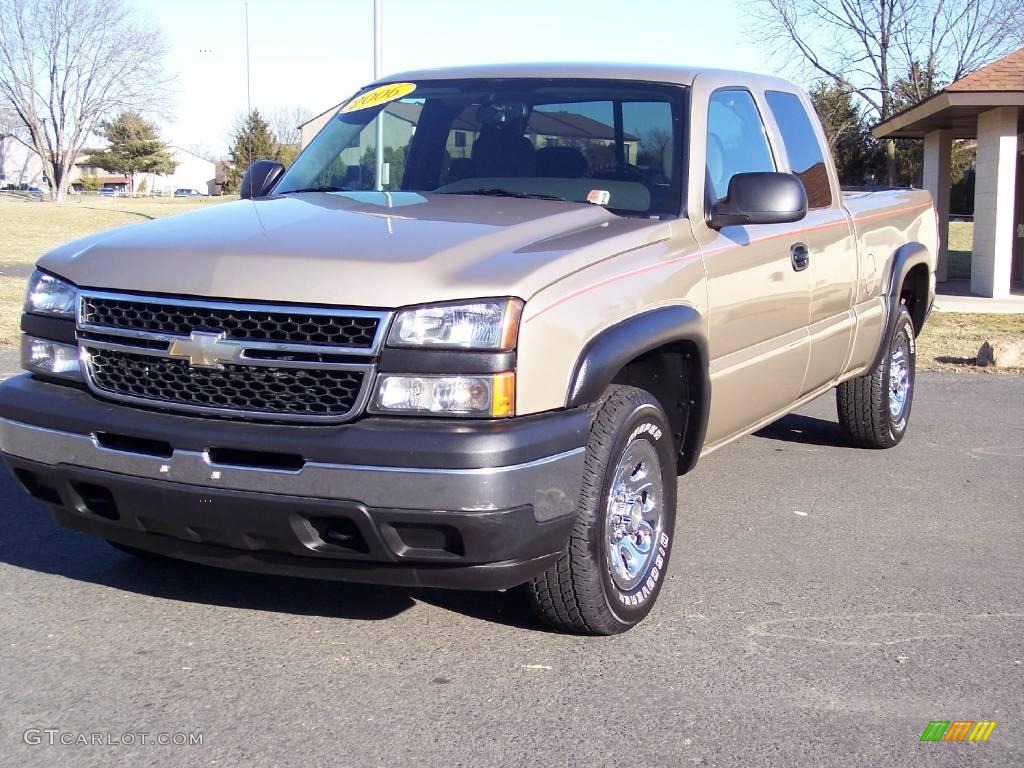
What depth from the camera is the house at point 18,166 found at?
348 feet

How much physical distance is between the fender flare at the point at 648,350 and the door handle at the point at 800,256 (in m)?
1.04

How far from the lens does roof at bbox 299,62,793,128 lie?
500cm

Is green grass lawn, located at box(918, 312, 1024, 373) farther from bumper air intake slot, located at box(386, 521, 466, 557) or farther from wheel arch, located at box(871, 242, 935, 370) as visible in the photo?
bumper air intake slot, located at box(386, 521, 466, 557)

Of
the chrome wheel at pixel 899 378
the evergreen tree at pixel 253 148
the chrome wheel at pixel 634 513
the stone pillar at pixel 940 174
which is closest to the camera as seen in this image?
the chrome wheel at pixel 634 513

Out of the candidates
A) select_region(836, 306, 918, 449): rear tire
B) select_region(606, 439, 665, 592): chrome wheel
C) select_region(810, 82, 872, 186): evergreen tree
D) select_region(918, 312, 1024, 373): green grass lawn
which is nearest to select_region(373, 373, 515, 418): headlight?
select_region(606, 439, 665, 592): chrome wheel

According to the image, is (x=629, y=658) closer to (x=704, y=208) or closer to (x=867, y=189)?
(x=704, y=208)

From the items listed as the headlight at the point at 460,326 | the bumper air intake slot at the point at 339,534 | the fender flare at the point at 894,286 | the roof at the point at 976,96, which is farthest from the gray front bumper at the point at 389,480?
the roof at the point at 976,96

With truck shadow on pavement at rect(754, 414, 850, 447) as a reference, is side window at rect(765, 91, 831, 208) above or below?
above

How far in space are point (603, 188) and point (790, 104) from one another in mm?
1808

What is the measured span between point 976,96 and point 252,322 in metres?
13.9

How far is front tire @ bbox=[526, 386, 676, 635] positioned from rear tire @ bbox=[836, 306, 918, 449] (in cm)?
287

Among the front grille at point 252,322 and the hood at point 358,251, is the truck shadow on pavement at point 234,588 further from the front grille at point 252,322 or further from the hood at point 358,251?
the hood at point 358,251

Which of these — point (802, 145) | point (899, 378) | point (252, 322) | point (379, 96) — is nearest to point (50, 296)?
point (252, 322)

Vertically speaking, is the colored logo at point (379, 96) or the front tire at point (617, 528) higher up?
the colored logo at point (379, 96)
